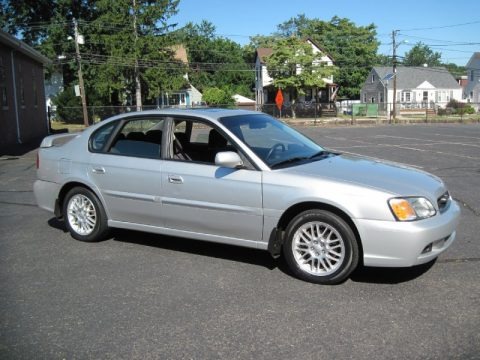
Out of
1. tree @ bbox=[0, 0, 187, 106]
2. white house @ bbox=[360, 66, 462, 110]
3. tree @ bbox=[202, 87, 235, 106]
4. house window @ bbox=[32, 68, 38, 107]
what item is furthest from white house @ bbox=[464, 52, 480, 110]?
house window @ bbox=[32, 68, 38, 107]

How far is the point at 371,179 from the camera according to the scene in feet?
14.9

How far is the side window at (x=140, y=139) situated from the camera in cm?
553

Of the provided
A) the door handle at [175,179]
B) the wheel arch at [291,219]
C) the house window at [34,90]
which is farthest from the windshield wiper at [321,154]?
the house window at [34,90]

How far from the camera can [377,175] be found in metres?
4.68

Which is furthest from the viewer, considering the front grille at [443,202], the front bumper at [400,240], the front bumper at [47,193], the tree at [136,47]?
the tree at [136,47]

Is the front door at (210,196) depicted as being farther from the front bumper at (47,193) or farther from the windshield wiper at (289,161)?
the front bumper at (47,193)

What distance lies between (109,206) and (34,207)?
3.08 meters

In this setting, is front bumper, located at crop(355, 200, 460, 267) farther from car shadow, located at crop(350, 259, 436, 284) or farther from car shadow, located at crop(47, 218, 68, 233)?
car shadow, located at crop(47, 218, 68, 233)

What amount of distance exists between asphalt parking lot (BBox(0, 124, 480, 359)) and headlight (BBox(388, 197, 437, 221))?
25.6 inches

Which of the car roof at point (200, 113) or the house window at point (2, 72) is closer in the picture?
the car roof at point (200, 113)

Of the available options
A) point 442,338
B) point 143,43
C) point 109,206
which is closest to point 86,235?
point 109,206

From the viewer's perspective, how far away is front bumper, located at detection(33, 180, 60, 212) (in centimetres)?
614

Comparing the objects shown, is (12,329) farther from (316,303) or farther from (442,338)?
(442,338)

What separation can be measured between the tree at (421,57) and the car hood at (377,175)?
14383 centimetres
